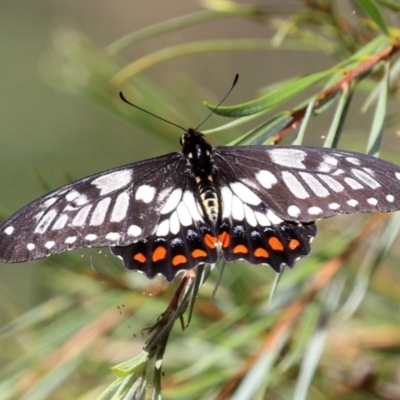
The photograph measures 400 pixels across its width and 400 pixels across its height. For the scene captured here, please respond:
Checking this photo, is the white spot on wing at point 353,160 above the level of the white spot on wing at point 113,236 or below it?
below

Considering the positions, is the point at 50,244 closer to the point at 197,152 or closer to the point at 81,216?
the point at 81,216

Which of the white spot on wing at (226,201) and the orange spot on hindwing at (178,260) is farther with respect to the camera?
the white spot on wing at (226,201)

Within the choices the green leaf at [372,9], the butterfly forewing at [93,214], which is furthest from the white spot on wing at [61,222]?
the green leaf at [372,9]

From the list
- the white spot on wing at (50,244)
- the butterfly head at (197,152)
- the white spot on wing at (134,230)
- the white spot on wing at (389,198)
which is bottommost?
the white spot on wing at (389,198)

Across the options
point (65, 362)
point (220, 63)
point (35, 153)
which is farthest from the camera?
point (35, 153)

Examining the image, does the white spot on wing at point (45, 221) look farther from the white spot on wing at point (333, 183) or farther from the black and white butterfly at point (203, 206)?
the white spot on wing at point (333, 183)

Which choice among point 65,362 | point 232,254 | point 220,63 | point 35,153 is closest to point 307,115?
point 232,254

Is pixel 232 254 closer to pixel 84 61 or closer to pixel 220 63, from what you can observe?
pixel 84 61
